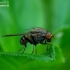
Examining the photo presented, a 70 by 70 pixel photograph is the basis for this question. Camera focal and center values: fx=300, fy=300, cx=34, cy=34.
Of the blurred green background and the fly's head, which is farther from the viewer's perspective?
the fly's head

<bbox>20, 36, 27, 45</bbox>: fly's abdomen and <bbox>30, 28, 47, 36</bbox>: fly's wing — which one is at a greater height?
<bbox>30, 28, 47, 36</bbox>: fly's wing

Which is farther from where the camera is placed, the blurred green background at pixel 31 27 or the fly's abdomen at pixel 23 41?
the fly's abdomen at pixel 23 41

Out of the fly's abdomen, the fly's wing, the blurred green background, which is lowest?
the fly's abdomen

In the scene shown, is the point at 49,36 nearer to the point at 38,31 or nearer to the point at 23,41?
the point at 38,31

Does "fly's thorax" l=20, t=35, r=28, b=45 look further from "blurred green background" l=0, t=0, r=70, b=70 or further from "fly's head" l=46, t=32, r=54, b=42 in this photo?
"fly's head" l=46, t=32, r=54, b=42

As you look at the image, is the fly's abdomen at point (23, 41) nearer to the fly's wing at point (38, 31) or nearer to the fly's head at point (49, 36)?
the fly's wing at point (38, 31)

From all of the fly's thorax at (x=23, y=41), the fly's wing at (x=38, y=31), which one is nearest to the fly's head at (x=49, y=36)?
the fly's wing at (x=38, y=31)

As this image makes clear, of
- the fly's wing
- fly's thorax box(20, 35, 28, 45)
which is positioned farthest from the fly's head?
fly's thorax box(20, 35, 28, 45)

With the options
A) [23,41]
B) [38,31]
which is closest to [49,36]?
[38,31]
